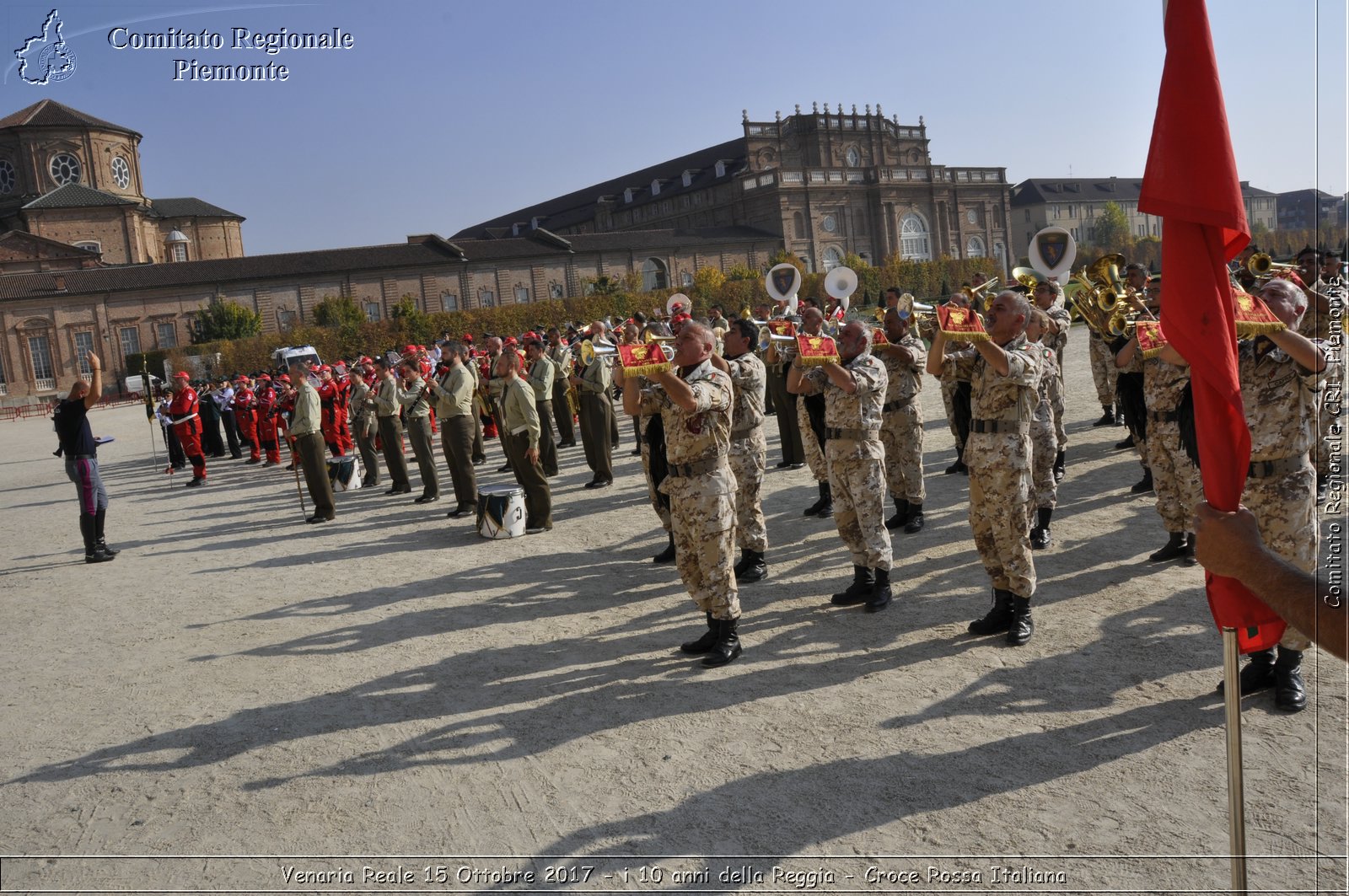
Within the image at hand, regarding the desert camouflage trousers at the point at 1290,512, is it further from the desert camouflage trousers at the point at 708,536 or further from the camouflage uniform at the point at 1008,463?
the desert camouflage trousers at the point at 708,536

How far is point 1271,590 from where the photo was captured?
7.05 feet

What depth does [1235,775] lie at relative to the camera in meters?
2.35

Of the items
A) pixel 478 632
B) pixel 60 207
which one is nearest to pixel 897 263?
pixel 60 207

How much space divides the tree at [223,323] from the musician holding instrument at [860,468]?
5747 centimetres

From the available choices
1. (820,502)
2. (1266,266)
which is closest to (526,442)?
(820,502)

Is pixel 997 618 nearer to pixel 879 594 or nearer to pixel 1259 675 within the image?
pixel 879 594

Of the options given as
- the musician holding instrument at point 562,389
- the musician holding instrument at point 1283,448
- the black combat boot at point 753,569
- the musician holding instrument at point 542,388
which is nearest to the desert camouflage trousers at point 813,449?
the black combat boot at point 753,569

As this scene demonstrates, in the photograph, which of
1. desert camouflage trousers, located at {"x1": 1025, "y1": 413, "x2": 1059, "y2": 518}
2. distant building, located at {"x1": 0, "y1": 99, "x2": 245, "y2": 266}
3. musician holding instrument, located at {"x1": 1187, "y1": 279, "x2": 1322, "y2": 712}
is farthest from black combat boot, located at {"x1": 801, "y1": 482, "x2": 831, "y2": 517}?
distant building, located at {"x1": 0, "y1": 99, "x2": 245, "y2": 266}

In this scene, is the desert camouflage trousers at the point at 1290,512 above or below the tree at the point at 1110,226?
below

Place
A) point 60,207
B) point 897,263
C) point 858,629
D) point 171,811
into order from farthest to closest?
point 897,263 < point 60,207 < point 858,629 < point 171,811

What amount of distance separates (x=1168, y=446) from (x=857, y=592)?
2.62 m

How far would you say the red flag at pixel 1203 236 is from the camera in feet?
8.36

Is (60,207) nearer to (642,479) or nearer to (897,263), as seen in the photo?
(897,263)

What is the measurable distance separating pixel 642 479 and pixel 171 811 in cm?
913
